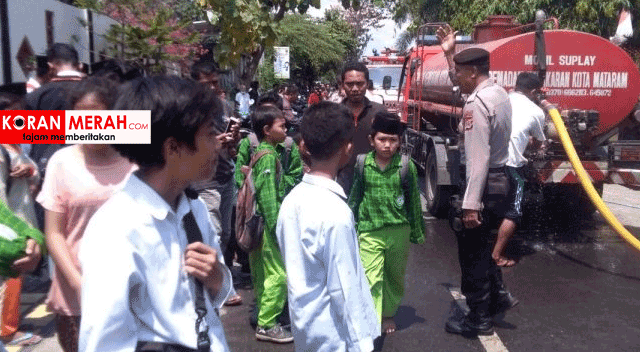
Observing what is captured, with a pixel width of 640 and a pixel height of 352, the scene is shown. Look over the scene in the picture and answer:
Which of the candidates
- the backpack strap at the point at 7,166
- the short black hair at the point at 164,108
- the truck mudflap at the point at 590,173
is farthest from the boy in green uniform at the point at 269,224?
the truck mudflap at the point at 590,173

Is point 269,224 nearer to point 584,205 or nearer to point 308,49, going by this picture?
point 584,205

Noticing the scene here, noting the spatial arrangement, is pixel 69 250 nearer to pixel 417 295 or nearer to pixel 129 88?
pixel 129 88

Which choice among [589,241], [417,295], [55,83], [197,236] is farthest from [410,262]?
[197,236]

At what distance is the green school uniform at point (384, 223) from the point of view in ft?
14.8

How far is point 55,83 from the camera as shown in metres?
5.11

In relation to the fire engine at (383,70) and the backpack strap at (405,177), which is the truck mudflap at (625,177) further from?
the fire engine at (383,70)

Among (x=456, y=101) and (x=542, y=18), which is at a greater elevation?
(x=542, y=18)

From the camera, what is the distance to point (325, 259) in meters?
2.63

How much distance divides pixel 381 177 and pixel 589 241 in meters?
4.06

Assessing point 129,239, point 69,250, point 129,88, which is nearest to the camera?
point 129,239

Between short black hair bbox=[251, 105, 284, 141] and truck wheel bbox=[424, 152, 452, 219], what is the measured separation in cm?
425

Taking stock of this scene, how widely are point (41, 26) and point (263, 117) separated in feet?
23.9

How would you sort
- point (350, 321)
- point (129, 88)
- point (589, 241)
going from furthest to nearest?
point (589, 241)
point (350, 321)
point (129, 88)

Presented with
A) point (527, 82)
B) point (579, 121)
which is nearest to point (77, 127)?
point (527, 82)
